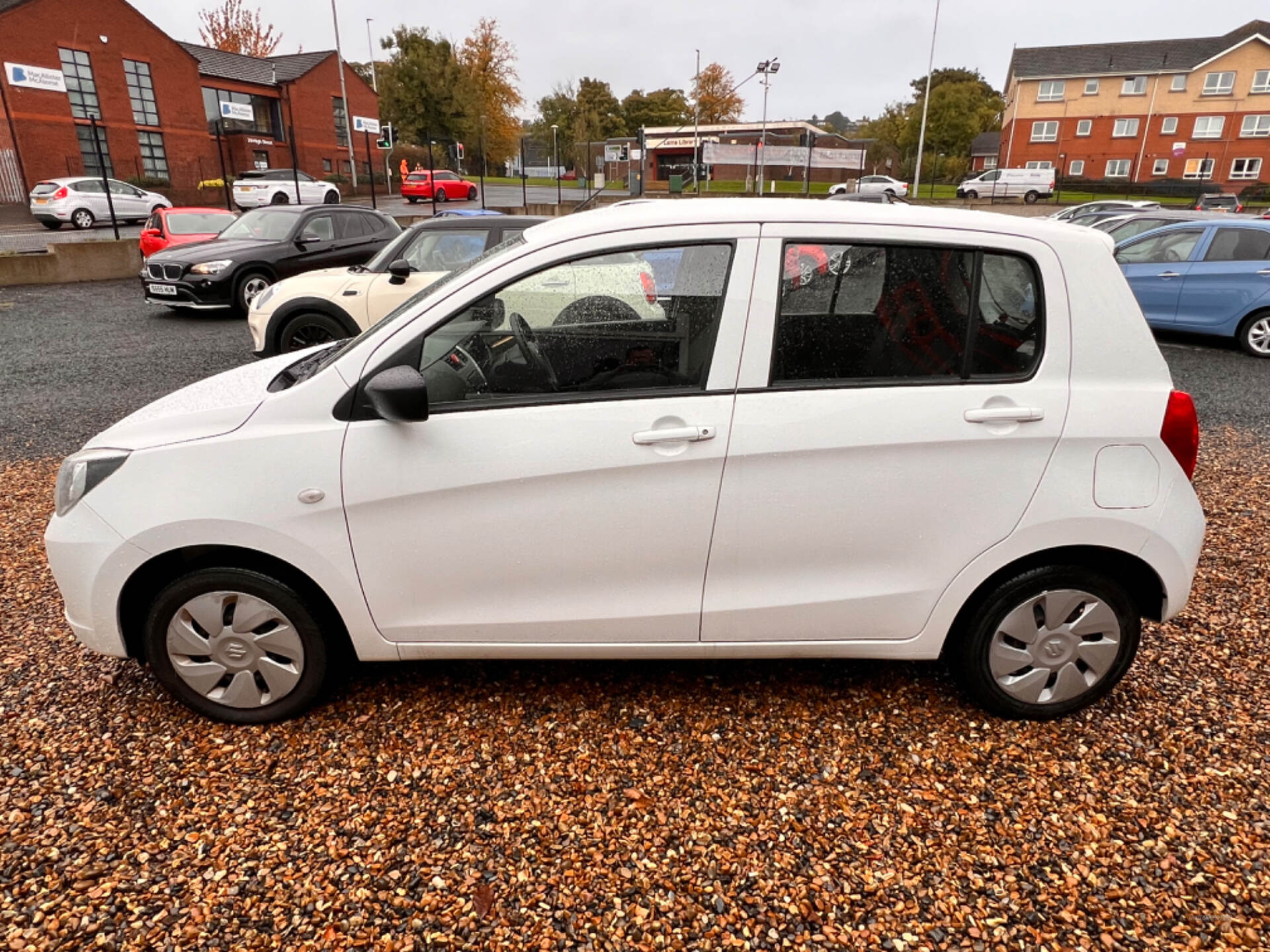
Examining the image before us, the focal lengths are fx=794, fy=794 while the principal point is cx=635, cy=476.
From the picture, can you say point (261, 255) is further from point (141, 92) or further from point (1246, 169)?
point (1246, 169)

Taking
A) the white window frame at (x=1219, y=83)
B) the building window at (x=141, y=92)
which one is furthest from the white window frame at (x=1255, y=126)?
the building window at (x=141, y=92)

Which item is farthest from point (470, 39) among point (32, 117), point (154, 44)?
point (32, 117)

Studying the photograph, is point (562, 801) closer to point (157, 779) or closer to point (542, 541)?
point (542, 541)

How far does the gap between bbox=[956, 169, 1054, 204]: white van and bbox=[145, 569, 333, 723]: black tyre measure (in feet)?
155

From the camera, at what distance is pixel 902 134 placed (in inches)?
2144

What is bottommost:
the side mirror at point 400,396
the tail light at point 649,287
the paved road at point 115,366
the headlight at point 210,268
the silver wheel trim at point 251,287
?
the paved road at point 115,366

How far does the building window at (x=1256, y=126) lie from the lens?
5250 cm

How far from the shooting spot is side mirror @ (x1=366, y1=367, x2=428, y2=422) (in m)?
2.43

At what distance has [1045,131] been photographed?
5775cm

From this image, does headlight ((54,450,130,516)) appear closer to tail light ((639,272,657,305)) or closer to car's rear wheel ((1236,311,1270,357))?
tail light ((639,272,657,305))

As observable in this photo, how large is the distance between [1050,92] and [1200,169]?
11.3m

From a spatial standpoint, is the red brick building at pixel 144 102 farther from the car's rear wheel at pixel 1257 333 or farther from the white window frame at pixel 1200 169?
the white window frame at pixel 1200 169

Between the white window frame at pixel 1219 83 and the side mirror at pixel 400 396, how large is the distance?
69.2 metres

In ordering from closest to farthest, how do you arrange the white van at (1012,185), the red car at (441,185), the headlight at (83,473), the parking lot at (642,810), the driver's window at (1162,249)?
the parking lot at (642,810) < the headlight at (83,473) < the driver's window at (1162,249) < the red car at (441,185) < the white van at (1012,185)
